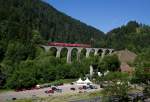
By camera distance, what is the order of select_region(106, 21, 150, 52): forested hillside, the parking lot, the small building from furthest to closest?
1. select_region(106, 21, 150, 52): forested hillside
2. the small building
3. the parking lot

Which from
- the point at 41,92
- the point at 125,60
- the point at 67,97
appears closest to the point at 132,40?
the point at 125,60

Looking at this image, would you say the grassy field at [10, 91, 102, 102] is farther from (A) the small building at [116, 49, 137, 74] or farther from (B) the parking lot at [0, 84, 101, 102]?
(A) the small building at [116, 49, 137, 74]

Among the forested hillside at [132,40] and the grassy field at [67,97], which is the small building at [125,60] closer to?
the forested hillside at [132,40]

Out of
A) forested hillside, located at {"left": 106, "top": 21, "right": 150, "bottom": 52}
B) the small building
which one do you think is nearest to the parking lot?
the small building

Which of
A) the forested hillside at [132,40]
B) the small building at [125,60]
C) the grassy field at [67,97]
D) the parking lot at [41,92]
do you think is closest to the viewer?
the grassy field at [67,97]

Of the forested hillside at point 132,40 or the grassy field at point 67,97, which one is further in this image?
the forested hillside at point 132,40

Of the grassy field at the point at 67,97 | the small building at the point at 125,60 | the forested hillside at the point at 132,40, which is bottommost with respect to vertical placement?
the grassy field at the point at 67,97

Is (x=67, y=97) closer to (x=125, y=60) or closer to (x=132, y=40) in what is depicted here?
(x=125, y=60)

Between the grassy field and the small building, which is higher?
the small building

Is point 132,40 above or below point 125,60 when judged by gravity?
above

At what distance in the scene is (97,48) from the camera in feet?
505

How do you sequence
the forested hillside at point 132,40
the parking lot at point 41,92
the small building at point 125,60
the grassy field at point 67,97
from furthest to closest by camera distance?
the forested hillside at point 132,40, the small building at point 125,60, the parking lot at point 41,92, the grassy field at point 67,97

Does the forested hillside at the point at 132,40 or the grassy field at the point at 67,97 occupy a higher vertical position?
the forested hillside at the point at 132,40

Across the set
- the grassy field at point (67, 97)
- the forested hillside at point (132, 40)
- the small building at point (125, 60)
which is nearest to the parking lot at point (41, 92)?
the grassy field at point (67, 97)
